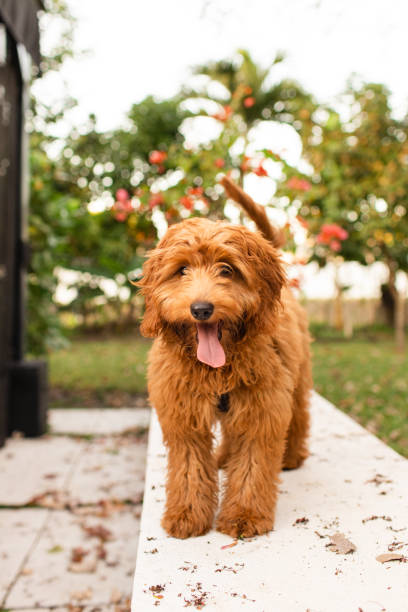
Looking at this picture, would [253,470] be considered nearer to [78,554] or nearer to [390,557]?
[390,557]

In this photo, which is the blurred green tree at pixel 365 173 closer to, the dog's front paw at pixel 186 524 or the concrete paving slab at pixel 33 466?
the concrete paving slab at pixel 33 466

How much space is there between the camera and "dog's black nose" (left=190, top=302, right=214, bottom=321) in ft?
7.50

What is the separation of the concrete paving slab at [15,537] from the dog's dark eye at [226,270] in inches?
90.1

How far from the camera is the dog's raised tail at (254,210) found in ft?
10.4

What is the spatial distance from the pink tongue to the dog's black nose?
131 millimetres

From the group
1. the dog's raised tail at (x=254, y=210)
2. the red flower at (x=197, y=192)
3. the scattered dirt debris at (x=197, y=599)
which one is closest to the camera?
the scattered dirt debris at (x=197, y=599)

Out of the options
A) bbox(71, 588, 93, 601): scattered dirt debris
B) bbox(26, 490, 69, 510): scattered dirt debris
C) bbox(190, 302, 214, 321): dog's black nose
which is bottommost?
bbox(26, 490, 69, 510): scattered dirt debris

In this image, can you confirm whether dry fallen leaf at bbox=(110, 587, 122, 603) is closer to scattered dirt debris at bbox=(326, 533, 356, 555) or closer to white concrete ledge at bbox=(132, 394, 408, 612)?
white concrete ledge at bbox=(132, 394, 408, 612)

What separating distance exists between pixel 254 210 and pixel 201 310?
1.17 m

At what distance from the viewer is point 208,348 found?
2424mm

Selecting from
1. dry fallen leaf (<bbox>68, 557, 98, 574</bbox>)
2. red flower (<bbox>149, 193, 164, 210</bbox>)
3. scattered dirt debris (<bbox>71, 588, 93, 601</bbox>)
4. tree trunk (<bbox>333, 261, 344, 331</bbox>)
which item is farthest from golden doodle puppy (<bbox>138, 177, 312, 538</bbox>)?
tree trunk (<bbox>333, 261, 344, 331</bbox>)

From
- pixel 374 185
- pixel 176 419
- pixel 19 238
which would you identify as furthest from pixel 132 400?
pixel 374 185

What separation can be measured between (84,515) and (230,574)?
7.50 ft

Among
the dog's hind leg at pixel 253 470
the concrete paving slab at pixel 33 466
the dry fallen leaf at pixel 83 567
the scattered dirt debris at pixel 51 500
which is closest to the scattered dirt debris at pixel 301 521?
the dog's hind leg at pixel 253 470
